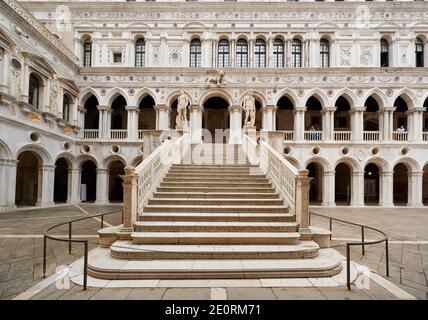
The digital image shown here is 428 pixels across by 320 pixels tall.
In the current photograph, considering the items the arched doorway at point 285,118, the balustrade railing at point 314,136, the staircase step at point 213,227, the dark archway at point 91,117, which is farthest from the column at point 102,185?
the balustrade railing at point 314,136

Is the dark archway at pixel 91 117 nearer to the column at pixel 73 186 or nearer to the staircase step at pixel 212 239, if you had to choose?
the column at pixel 73 186

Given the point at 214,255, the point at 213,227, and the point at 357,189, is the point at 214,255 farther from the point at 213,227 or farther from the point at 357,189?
the point at 357,189

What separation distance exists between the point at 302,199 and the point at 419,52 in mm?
24361

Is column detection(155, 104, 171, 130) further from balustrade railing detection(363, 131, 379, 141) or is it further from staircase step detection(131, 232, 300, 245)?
balustrade railing detection(363, 131, 379, 141)

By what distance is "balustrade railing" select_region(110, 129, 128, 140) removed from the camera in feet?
70.2

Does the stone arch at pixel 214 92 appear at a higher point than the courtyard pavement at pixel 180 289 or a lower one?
higher

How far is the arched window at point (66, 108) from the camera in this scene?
19.5 m

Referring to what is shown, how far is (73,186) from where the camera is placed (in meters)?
20.2

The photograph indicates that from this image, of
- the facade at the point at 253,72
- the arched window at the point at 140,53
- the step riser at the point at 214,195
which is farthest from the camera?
the arched window at the point at 140,53

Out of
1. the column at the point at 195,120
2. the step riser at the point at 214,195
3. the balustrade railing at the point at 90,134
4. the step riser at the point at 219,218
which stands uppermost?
the column at the point at 195,120

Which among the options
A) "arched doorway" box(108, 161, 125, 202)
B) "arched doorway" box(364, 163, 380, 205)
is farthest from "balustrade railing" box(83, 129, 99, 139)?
"arched doorway" box(364, 163, 380, 205)

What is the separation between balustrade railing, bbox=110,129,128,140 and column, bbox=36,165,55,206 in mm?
5621

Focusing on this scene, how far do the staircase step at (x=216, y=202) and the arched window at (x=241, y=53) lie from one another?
17.2 metres
